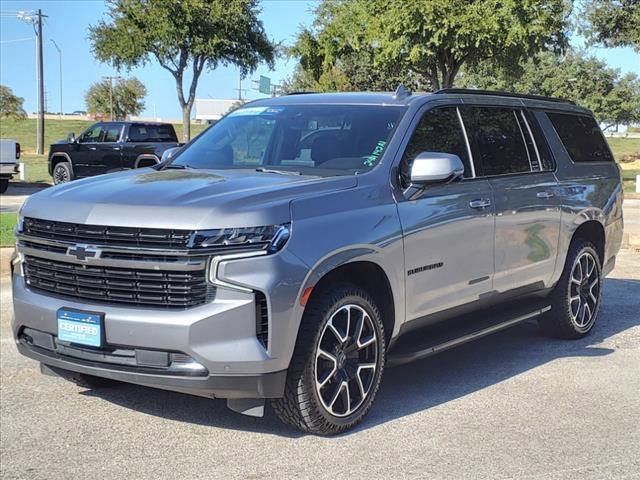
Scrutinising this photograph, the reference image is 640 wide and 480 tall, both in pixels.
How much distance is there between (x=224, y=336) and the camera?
158 inches

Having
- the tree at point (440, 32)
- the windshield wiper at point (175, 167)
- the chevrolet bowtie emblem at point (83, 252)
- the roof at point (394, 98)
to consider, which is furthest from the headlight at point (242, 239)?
the tree at point (440, 32)

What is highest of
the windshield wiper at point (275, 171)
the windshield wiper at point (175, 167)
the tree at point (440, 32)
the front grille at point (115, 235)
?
the tree at point (440, 32)

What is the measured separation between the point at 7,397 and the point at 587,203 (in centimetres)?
499

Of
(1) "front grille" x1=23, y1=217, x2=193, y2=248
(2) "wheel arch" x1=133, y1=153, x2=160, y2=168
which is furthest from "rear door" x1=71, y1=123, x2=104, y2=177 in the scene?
(1) "front grille" x1=23, y1=217, x2=193, y2=248

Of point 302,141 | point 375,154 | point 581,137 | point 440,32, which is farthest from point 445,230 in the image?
point 440,32

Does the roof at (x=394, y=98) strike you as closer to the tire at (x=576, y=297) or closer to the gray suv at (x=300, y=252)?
the gray suv at (x=300, y=252)

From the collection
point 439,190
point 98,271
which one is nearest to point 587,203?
point 439,190

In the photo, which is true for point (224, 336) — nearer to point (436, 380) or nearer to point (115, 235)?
point (115, 235)

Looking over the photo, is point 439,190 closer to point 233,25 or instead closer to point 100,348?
point 100,348

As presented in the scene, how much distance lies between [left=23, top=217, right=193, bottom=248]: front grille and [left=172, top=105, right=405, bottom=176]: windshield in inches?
50.0

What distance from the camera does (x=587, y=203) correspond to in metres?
6.99

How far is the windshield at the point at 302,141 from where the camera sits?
5.18 meters

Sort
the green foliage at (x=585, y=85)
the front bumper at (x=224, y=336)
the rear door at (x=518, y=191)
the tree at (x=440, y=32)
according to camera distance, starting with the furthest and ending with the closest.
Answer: the green foliage at (x=585, y=85) → the tree at (x=440, y=32) → the rear door at (x=518, y=191) → the front bumper at (x=224, y=336)

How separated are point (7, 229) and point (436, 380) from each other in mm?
8686
